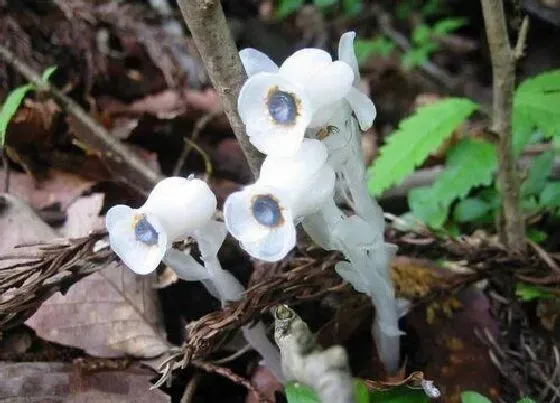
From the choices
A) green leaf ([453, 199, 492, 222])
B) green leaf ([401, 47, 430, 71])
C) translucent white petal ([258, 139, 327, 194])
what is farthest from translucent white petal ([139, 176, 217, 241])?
green leaf ([401, 47, 430, 71])

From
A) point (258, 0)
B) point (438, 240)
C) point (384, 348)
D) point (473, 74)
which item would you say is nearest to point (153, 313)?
point (384, 348)

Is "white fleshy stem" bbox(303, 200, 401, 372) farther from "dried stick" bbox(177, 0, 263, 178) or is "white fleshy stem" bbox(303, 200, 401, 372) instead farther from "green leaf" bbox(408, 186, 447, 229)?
"green leaf" bbox(408, 186, 447, 229)

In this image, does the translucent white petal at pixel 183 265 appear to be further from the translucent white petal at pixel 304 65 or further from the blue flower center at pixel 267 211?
the translucent white petal at pixel 304 65

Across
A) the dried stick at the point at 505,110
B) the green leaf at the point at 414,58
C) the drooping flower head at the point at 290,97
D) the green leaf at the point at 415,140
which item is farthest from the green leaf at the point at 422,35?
the drooping flower head at the point at 290,97

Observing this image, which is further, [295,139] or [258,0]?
[258,0]

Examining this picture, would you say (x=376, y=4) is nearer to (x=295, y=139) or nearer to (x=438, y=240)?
(x=438, y=240)

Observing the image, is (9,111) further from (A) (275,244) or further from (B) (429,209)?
(B) (429,209)

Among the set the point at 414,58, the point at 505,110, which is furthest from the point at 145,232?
the point at 414,58
